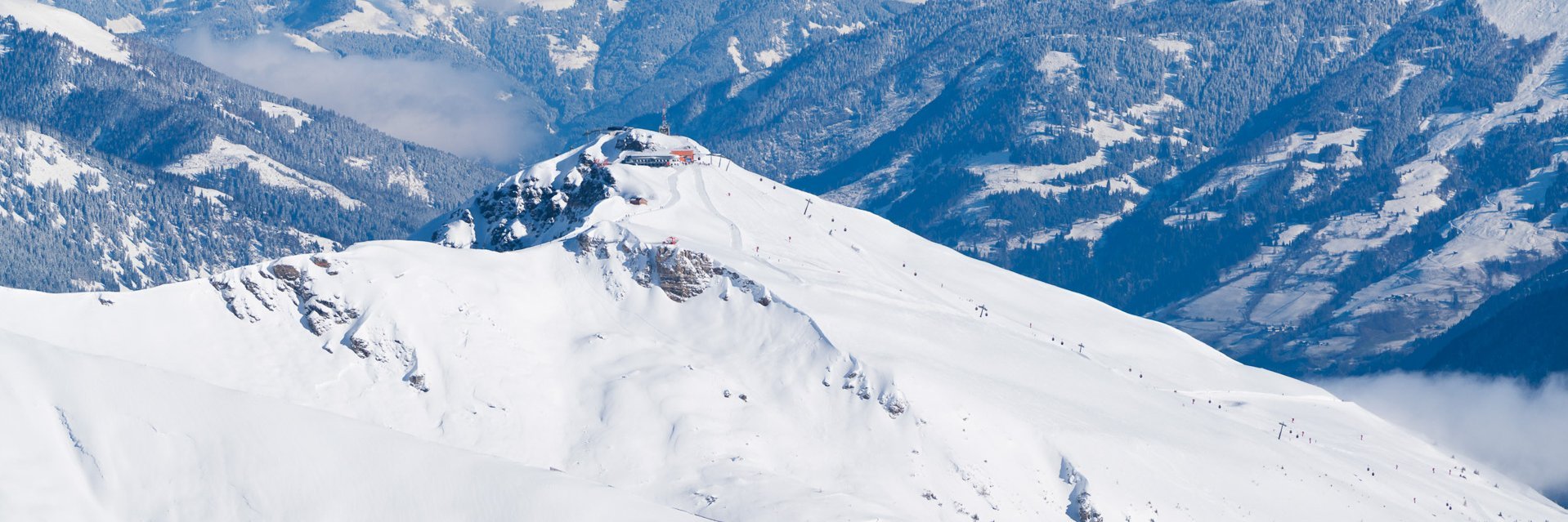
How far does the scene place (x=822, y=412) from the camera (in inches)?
7480

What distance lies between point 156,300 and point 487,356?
30.7 metres

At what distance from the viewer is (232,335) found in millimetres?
178250

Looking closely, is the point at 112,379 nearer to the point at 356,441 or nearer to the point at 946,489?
the point at 356,441

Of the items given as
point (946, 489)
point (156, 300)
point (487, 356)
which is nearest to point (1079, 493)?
point (946, 489)

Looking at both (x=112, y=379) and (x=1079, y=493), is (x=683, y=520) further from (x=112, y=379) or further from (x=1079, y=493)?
(x=1079, y=493)

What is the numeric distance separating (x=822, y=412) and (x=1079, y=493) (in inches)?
1012

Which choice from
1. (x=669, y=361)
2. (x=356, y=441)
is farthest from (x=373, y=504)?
(x=669, y=361)

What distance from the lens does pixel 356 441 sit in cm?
13950

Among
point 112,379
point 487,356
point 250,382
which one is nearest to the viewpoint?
point 112,379

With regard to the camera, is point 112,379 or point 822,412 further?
point 822,412

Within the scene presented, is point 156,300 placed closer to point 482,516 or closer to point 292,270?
point 292,270

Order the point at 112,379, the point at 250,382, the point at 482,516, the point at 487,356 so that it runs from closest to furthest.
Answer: the point at 482,516, the point at 112,379, the point at 250,382, the point at 487,356

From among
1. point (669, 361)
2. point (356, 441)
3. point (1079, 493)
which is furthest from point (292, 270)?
point (1079, 493)

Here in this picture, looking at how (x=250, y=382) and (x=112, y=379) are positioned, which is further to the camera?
(x=250, y=382)
